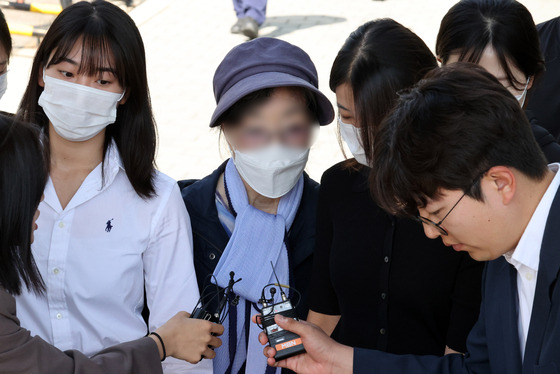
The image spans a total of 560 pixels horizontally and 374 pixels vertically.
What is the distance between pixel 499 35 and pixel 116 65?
1.54 metres

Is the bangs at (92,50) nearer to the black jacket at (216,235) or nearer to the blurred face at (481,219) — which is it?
the black jacket at (216,235)

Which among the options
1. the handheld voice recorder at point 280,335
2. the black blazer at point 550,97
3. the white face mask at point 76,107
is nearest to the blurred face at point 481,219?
the handheld voice recorder at point 280,335

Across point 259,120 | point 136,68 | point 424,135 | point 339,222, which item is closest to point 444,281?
point 339,222

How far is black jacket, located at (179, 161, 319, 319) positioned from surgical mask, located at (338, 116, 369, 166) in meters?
0.40

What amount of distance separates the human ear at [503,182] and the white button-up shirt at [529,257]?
10 centimetres

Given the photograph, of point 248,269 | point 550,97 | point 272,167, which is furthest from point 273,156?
point 550,97

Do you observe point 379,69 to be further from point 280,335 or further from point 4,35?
point 4,35

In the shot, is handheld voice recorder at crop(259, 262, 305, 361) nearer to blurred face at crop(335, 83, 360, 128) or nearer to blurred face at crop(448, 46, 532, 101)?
blurred face at crop(335, 83, 360, 128)

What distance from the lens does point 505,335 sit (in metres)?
2.13

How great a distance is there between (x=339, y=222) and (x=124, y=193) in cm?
83

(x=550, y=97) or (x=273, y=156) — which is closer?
(x=273, y=156)

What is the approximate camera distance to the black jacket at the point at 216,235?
286 centimetres

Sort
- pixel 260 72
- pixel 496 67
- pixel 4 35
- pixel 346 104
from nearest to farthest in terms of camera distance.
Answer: pixel 346 104
pixel 260 72
pixel 496 67
pixel 4 35

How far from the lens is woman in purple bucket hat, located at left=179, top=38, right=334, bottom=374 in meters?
2.79
